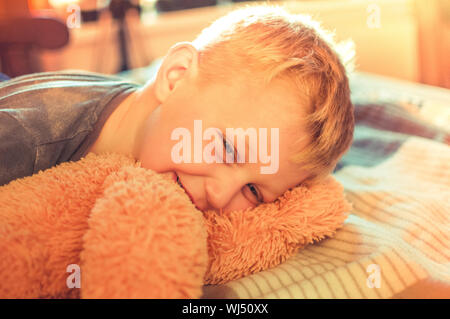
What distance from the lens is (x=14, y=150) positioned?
2.22 feet

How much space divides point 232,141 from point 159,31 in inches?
79.3

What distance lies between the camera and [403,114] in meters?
1.24

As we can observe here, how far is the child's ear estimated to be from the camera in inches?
30.3

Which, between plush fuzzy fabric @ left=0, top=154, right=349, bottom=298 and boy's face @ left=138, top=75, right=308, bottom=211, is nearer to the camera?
plush fuzzy fabric @ left=0, top=154, right=349, bottom=298

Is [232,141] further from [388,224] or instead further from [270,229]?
[388,224]

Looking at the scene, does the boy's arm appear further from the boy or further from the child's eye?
the child's eye

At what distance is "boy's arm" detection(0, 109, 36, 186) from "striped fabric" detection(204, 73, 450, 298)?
14.7 inches

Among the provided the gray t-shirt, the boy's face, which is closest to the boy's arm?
the gray t-shirt

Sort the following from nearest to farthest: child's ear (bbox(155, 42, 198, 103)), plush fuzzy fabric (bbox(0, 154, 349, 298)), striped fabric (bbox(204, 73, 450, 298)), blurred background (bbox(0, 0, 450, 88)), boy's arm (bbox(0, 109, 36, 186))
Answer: plush fuzzy fabric (bbox(0, 154, 349, 298))
striped fabric (bbox(204, 73, 450, 298))
boy's arm (bbox(0, 109, 36, 186))
child's ear (bbox(155, 42, 198, 103))
blurred background (bbox(0, 0, 450, 88))

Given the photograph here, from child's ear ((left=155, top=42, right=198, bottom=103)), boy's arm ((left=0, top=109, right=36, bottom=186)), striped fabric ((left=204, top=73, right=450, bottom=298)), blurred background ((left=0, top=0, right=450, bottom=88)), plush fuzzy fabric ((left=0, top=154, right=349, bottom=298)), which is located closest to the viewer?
plush fuzzy fabric ((left=0, top=154, right=349, bottom=298))

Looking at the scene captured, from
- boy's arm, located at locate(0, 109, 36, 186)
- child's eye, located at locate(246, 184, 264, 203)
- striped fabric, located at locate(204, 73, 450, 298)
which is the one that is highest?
boy's arm, located at locate(0, 109, 36, 186)

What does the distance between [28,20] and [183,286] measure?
1183mm
